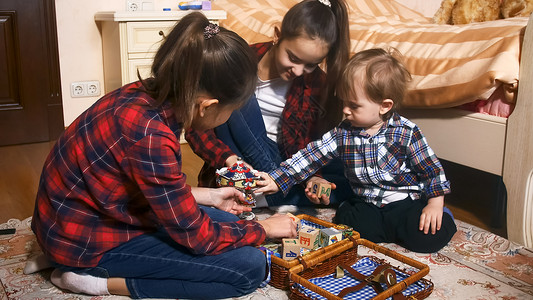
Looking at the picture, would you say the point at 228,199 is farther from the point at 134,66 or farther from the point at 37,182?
the point at 134,66

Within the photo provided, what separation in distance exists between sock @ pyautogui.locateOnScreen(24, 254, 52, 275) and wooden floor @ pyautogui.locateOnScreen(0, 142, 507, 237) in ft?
1.46

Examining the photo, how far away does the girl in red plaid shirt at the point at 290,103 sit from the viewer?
1683 mm

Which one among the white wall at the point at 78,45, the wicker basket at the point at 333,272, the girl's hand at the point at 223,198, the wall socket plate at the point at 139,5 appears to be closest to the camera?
the wicker basket at the point at 333,272

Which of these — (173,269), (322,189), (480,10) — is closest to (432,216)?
(322,189)

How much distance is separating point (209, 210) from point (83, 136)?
435mm

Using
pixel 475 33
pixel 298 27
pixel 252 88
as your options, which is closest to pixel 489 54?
pixel 475 33

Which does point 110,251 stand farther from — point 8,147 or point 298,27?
point 8,147

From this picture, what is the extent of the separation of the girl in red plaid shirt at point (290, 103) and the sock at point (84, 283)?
0.59 meters

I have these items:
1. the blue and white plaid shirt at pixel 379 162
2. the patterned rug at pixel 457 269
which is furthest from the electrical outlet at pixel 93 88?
the blue and white plaid shirt at pixel 379 162

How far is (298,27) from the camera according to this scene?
5.48 feet

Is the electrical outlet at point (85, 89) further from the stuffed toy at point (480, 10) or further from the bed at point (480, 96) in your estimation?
the stuffed toy at point (480, 10)

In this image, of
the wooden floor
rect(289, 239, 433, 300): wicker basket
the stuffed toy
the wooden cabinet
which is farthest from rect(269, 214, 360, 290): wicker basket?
the stuffed toy

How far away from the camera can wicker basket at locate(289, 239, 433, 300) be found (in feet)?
4.08

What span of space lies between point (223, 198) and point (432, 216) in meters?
0.61
